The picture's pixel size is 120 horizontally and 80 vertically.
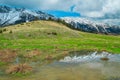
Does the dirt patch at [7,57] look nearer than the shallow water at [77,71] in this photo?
No

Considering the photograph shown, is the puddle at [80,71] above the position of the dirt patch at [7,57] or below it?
above

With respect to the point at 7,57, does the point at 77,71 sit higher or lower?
higher

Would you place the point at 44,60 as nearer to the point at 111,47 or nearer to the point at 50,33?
the point at 111,47

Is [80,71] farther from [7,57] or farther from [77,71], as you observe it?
[7,57]

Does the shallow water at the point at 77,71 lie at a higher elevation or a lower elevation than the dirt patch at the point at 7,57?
higher

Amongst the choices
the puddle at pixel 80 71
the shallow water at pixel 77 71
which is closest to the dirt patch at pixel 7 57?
the shallow water at pixel 77 71

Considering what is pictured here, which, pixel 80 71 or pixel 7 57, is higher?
pixel 80 71

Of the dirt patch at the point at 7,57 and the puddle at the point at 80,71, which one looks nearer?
the puddle at the point at 80,71

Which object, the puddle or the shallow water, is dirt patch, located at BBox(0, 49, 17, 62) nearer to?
the shallow water

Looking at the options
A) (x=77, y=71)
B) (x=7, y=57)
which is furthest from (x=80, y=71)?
(x=7, y=57)

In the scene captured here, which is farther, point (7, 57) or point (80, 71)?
point (7, 57)

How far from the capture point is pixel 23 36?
82.5 metres

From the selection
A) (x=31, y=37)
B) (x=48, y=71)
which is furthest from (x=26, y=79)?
(x=31, y=37)

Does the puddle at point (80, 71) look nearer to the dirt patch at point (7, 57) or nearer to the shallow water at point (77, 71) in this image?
the shallow water at point (77, 71)
